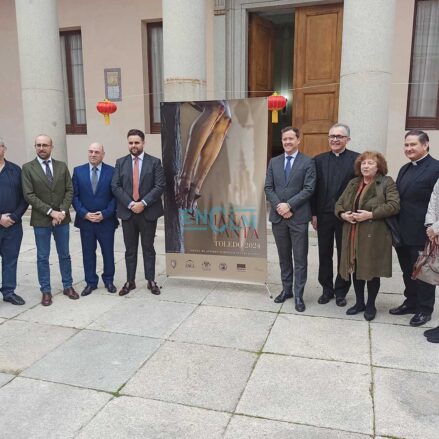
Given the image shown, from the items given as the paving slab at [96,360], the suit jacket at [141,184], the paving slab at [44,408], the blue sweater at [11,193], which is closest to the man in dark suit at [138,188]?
the suit jacket at [141,184]

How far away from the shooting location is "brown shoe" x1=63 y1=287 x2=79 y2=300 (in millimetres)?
5188

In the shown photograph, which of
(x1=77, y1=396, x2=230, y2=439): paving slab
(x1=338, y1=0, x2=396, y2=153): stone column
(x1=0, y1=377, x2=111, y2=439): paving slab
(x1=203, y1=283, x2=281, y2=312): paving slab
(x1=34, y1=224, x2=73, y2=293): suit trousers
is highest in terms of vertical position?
(x1=338, y1=0, x2=396, y2=153): stone column

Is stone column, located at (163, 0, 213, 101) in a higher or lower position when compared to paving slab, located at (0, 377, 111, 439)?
higher

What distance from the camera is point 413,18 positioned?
27.8 ft

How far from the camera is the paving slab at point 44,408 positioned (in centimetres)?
285

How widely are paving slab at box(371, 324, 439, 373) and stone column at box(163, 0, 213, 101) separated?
4.52 m

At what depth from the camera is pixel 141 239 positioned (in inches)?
207

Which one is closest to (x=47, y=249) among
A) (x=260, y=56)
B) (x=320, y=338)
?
(x=320, y=338)

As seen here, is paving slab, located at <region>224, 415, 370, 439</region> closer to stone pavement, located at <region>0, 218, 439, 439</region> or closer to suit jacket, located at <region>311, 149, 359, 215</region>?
stone pavement, located at <region>0, 218, 439, 439</region>

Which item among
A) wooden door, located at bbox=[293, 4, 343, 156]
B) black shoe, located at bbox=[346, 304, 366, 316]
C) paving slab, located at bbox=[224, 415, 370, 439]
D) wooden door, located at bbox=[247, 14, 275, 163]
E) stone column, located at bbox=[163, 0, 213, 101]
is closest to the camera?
paving slab, located at bbox=[224, 415, 370, 439]

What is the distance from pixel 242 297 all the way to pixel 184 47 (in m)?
4.02

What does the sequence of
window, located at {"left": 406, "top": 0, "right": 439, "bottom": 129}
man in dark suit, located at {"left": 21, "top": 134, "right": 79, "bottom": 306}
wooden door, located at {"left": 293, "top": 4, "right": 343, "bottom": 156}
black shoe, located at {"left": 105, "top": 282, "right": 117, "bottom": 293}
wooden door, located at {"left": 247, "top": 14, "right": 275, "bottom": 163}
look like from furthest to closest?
wooden door, located at {"left": 247, "top": 14, "right": 275, "bottom": 163} → wooden door, located at {"left": 293, "top": 4, "right": 343, "bottom": 156} → window, located at {"left": 406, "top": 0, "right": 439, "bottom": 129} → black shoe, located at {"left": 105, "top": 282, "right": 117, "bottom": 293} → man in dark suit, located at {"left": 21, "top": 134, "right": 79, "bottom": 306}

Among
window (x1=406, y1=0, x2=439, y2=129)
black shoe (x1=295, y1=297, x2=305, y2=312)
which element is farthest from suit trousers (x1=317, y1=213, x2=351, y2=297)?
window (x1=406, y1=0, x2=439, y2=129)

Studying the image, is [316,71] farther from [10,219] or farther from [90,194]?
[10,219]
